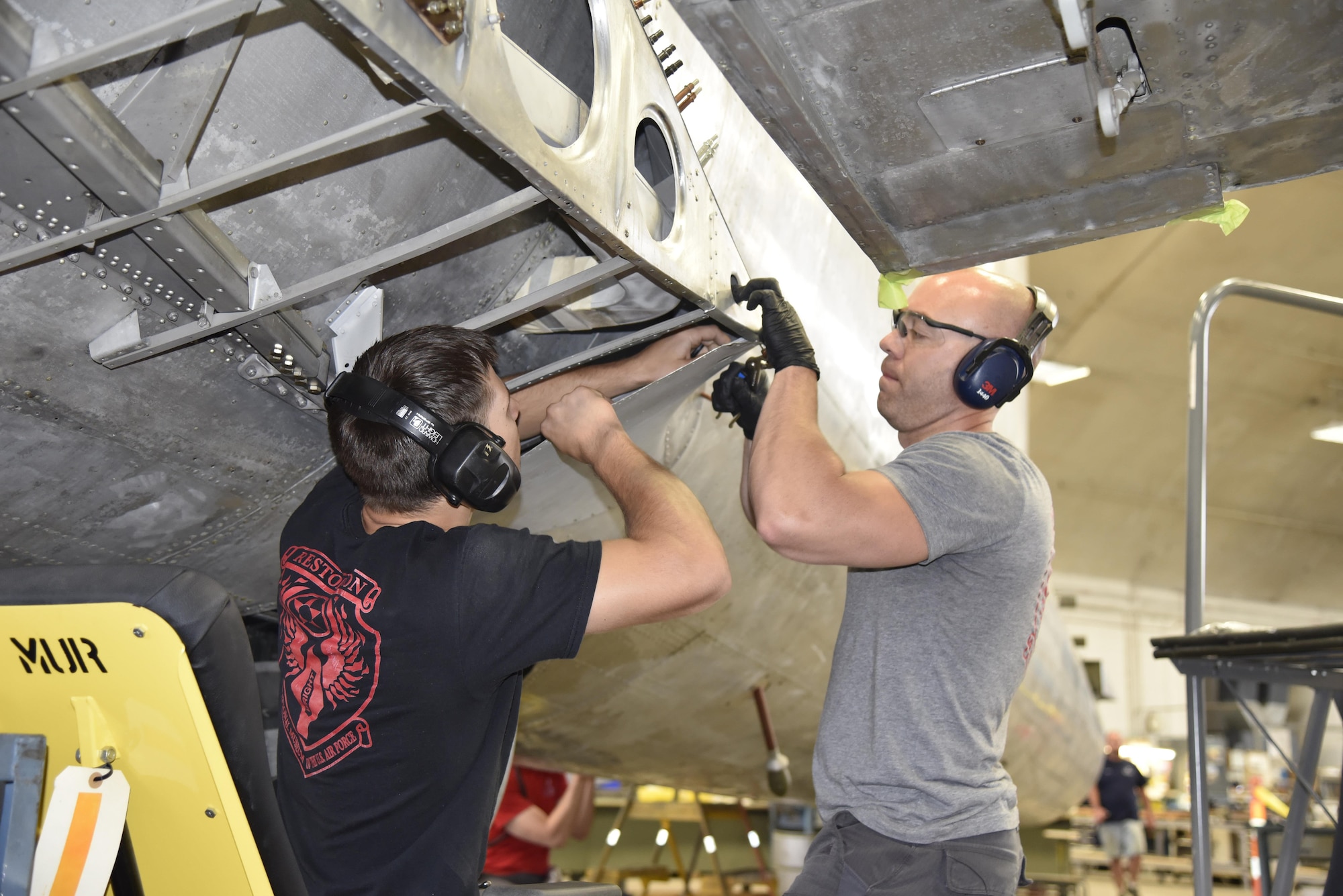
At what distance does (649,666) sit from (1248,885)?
13919mm

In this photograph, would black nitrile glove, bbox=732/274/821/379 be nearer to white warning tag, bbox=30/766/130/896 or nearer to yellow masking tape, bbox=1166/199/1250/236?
yellow masking tape, bbox=1166/199/1250/236

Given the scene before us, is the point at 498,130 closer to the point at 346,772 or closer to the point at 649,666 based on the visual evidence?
the point at 346,772

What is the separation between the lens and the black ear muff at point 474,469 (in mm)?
1621

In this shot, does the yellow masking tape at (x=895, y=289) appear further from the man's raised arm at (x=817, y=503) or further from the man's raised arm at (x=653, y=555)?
the man's raised arm at (x=653, y=555)

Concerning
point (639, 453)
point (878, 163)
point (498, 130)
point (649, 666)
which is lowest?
point (649, 666)

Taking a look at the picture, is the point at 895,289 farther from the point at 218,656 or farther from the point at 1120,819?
the point at 1120,819

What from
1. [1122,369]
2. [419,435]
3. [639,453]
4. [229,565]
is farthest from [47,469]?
[1122,369]

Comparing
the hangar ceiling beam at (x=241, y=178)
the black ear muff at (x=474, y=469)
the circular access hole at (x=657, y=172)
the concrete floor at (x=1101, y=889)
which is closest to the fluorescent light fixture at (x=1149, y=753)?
the concrete floor at (x=1101, y=889)

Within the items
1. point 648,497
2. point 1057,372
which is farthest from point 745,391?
point 1057,372

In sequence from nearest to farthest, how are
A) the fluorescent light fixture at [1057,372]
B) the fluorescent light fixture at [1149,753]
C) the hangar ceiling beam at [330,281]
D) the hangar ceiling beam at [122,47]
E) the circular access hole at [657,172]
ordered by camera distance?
the hangar ceiling beam at [122,47] < the hangar ceiling beam at [330,281] < the circular access hole at [657,172] < the fluorescent light fixture at [1057,372] < the fluorescent light fixture at [1149,753]

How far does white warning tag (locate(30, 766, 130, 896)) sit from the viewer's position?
1.55 m

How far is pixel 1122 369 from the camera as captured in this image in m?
15.2

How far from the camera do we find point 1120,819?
451 inches

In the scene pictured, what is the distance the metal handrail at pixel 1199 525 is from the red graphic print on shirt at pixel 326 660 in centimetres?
285
